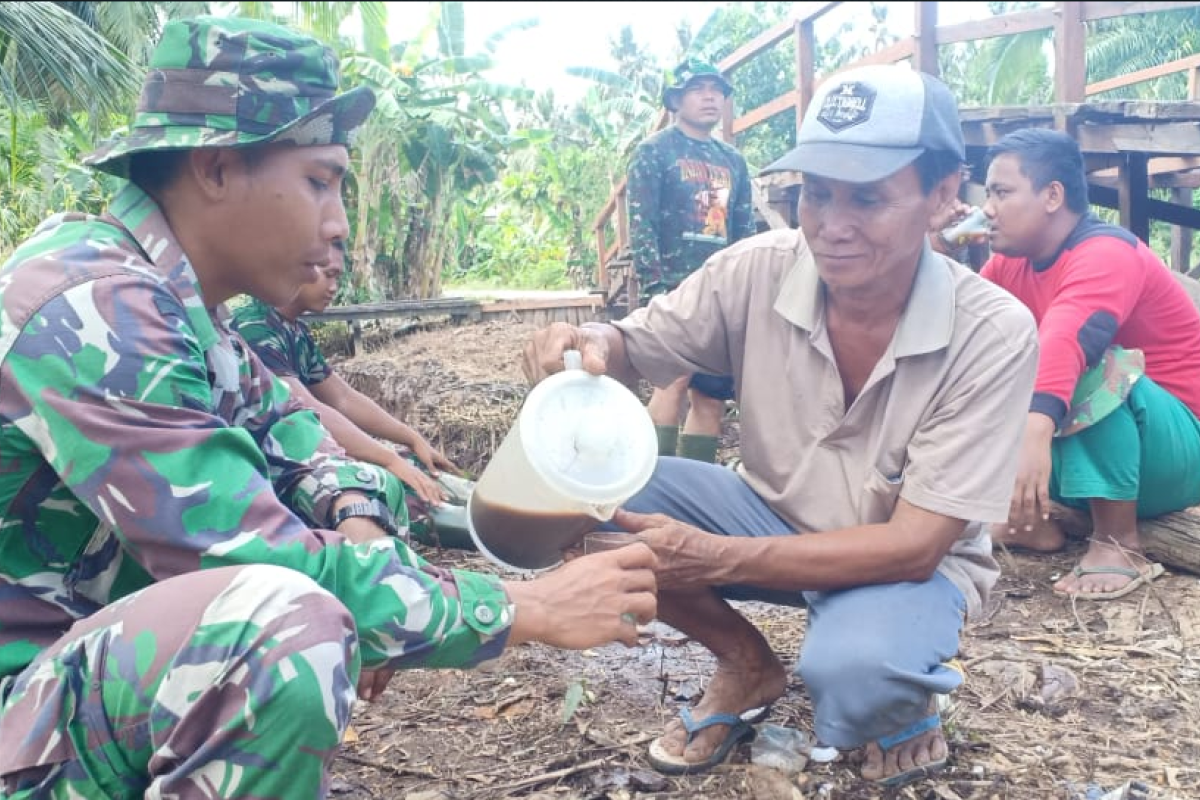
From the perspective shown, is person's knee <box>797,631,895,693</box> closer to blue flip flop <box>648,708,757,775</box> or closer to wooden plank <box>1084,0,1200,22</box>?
blue flip flop <box>648,708,757,775</box>

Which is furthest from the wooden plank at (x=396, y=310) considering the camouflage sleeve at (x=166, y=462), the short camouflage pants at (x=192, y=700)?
the short camouflage pants at (x=192, y=700)

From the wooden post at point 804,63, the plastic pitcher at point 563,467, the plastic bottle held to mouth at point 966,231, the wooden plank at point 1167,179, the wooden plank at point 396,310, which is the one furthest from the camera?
the wooden plank at point 396,310

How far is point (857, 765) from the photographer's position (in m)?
2.54

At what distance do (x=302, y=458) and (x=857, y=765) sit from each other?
1.51 m

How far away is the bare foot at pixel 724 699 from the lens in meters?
2.57

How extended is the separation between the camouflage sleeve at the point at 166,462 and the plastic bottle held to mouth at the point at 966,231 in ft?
12.8

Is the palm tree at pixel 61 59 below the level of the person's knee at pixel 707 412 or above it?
above

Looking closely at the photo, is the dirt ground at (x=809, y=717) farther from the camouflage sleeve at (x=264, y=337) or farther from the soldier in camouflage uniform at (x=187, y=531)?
the camouflage sleeve at (x=264, y=337)

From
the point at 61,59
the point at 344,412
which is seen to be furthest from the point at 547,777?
the point at 61,59

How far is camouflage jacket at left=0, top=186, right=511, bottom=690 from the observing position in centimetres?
152

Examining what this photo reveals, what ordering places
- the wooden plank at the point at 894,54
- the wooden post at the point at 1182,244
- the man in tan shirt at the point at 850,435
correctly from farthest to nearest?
the wooden post at the point at 1182,244 → the wooden plank at the point at 894,54 → the man in tan shirt at the point at 850,435

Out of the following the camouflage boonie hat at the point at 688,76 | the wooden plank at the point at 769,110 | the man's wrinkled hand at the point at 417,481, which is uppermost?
the camouflage boonie hat at the point at 688,76

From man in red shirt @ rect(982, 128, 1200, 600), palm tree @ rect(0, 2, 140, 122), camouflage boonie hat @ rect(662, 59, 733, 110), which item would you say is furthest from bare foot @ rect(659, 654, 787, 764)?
palm tree @ rect(0, 2, 140, 122)

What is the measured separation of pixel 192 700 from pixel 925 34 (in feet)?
20.3
